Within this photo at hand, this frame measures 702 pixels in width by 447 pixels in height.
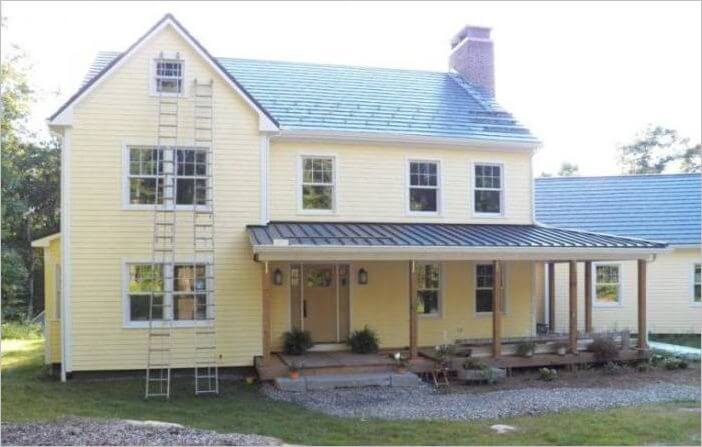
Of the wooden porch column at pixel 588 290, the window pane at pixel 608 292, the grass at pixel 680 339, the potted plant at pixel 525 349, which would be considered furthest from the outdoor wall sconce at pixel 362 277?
the grass at pixel 680 339

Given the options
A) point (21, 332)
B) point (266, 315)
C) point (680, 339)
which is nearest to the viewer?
point (266, 315)

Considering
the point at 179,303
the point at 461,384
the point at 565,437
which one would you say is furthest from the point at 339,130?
the point at 565,437

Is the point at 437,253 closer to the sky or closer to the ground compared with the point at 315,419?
Result: closer to the sky

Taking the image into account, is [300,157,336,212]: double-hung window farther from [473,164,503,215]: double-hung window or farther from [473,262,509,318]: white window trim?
[473,262,509,318]: white window trim

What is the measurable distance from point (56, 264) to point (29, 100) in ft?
45.0

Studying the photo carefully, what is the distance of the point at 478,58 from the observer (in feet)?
65.8

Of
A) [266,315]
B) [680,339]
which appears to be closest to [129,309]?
[266,315]

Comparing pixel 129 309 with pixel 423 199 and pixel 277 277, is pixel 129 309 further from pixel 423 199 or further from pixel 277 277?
pixel 423 199

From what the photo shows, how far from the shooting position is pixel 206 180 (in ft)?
46.6

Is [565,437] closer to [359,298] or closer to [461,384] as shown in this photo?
[461,384]

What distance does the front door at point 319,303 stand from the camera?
15742mm

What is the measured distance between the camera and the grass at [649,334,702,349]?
1927cm

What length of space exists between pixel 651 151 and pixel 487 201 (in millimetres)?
38794

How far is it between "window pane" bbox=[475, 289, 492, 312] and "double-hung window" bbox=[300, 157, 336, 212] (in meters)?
4.58
